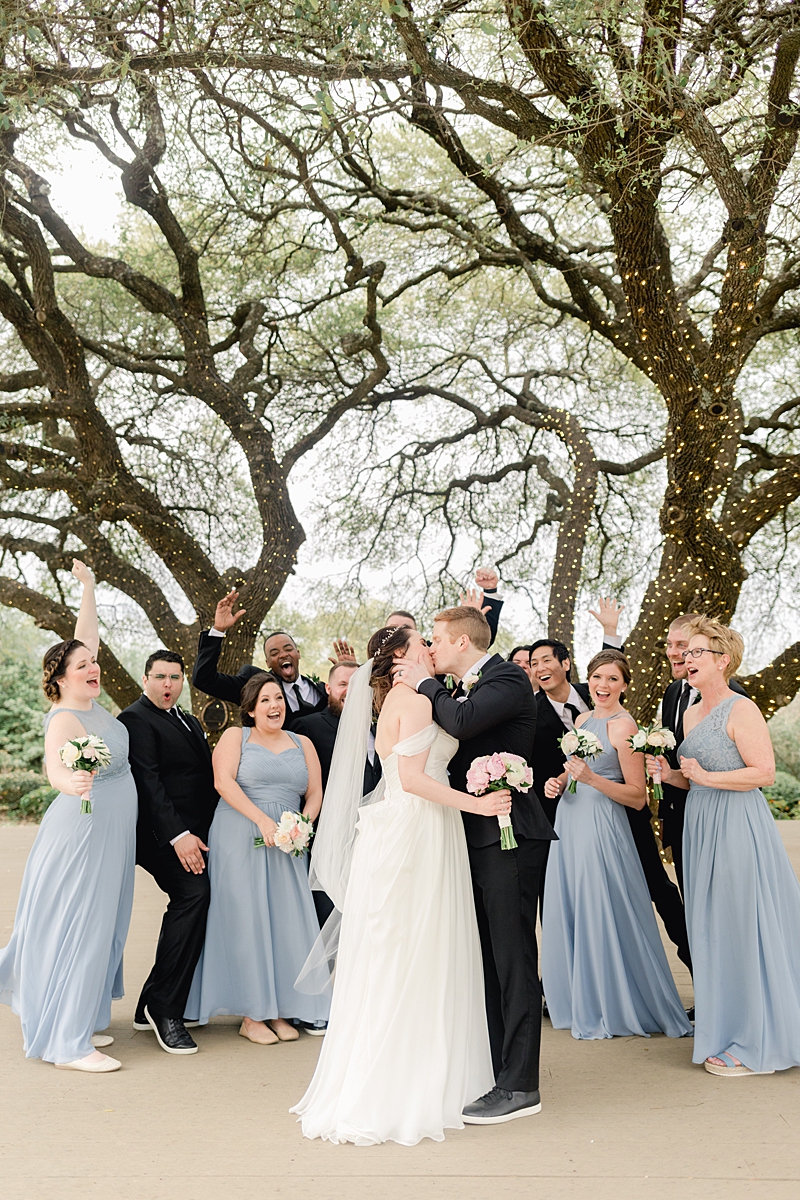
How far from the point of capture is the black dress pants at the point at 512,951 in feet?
12.8

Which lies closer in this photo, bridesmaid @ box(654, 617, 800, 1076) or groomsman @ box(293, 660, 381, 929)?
bridesmaid @ box(654, 617, 800, 1076)

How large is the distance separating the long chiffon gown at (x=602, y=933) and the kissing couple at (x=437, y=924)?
98cm

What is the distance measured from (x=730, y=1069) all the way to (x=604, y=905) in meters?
0.90

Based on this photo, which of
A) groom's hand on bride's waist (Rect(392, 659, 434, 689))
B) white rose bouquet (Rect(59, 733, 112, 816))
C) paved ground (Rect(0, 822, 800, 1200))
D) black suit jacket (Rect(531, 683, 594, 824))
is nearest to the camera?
paved ground (Rect(0, 822, 800, 1200))

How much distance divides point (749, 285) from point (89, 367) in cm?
856

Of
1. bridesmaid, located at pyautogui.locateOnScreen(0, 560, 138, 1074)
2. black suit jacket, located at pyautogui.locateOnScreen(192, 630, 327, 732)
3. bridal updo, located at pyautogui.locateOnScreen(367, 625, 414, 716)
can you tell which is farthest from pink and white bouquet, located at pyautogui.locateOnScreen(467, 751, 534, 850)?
black suit jacket, located at pyautogui.locateOnScreen(192, 630, 327, 732)

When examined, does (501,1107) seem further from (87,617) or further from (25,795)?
(25,795)

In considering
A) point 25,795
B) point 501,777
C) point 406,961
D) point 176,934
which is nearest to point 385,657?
point 501,777

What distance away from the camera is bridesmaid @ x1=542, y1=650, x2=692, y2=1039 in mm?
4945

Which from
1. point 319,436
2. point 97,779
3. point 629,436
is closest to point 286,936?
point 97,779

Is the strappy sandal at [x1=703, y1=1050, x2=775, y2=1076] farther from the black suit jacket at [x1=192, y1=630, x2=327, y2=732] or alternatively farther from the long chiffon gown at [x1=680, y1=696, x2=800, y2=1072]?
the black suit jacket at [x1=192, y1=630, x2=327, y2=732]

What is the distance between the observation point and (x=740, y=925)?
438 centimetres

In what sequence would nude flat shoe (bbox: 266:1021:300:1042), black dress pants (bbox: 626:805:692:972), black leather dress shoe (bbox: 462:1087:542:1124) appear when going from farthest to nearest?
black dress pants (bbox: 626:805:692:972) → nude flat shoe (bbox: 266:1021:300:1042) → black leather dress shoe (bbox: 462:1087:542:1124)

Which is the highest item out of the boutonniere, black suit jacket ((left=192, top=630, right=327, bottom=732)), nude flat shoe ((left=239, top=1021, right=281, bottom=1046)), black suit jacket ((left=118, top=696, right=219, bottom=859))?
black suit jacket ((left=192, top=630, right=327, bottom=732))
